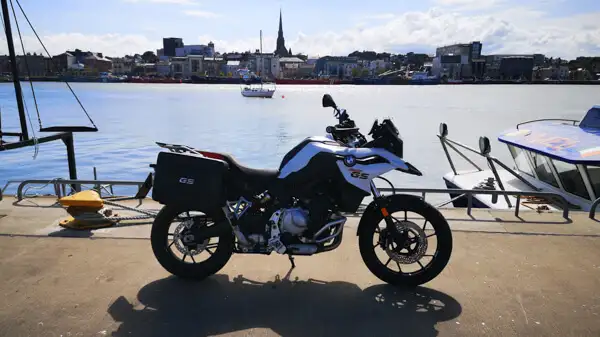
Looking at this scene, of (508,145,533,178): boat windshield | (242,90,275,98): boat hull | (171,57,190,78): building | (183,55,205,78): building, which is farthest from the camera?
(171,57,190,78): building

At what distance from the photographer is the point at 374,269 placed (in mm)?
4293

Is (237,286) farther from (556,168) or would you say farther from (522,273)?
(556,168)

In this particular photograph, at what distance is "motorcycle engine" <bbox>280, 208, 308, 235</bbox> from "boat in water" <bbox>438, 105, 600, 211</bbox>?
6148 mm

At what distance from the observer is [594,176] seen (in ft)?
32.4

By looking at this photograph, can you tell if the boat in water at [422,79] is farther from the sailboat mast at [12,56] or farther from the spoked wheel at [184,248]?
the spoked wheel at [184,248]

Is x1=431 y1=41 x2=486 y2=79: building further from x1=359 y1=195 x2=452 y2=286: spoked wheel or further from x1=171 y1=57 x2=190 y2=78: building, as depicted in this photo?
x1=359 y1=195 x2=452 y2=286: spoked wheel

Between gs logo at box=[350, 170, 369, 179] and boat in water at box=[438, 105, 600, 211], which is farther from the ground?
gs logo at box=[350, 170, 369, 179]

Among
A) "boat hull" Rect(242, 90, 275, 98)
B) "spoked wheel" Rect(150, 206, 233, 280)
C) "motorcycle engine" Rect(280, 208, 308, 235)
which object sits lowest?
"boat hull" Rect(242, 90, 275, 98)

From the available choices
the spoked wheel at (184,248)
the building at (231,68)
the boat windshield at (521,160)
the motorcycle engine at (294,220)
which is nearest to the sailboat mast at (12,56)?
the spoked wheel at (184,248)

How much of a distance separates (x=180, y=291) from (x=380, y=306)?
1.84 metres

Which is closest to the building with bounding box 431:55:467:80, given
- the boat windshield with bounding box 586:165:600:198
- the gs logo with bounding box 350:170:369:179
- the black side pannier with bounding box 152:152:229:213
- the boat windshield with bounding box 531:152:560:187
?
the boat windshield with bounding box 531:152:560:187

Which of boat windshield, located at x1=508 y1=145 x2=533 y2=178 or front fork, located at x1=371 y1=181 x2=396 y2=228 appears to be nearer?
front fork, located at x1=371 y1=181 x2=396 y2=228

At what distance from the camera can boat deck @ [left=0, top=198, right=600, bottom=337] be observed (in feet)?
11.9

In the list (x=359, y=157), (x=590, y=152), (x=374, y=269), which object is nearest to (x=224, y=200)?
(x=359, y=157)
